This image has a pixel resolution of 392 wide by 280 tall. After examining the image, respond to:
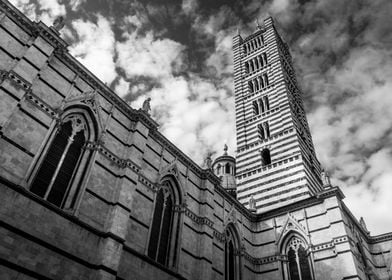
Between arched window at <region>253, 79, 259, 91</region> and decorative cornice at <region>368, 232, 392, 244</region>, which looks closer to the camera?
decorative cornice at <region>368, 232, 392, 244</region>

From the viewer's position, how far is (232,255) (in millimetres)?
18641

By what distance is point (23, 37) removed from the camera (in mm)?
12539

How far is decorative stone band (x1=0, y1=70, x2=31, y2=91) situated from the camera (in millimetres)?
10938

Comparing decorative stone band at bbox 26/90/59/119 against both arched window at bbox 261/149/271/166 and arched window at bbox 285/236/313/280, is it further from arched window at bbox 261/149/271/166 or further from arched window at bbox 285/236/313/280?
arched window at bbox 261/149/271/166

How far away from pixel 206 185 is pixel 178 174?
2.11 meters

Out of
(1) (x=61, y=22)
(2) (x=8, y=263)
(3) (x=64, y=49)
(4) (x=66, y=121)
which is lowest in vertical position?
(2) (x=8, y=263)

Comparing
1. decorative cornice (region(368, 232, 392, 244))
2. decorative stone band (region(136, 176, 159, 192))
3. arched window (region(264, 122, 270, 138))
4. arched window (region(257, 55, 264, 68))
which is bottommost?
decorative stone band (region(136, 176, 159, 192))

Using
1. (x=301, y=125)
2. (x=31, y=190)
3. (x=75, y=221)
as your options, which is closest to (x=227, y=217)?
(x=75, y=221)

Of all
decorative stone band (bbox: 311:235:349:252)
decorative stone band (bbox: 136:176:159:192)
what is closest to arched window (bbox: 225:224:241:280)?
decorative stone band (bbox: 311:235:349:252)

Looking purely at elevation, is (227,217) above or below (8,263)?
above

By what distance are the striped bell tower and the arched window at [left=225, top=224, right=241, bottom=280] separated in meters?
6.27

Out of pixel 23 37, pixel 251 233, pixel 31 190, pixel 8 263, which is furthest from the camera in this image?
pixel 251 233

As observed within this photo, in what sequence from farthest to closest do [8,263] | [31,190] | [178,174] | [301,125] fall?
[301,125], [178,174], [31,190], [8,263]

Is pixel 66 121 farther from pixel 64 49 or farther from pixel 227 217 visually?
pixel 227 217
